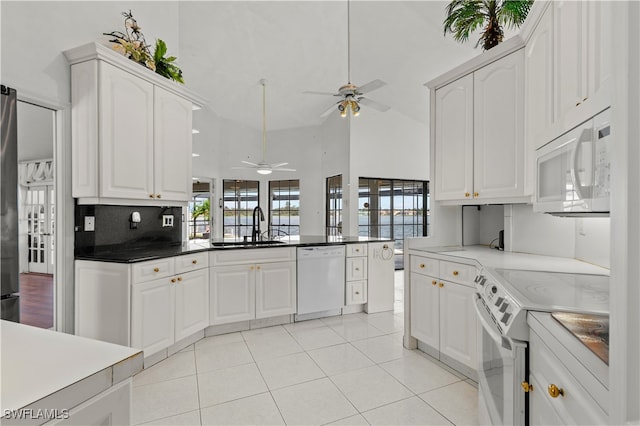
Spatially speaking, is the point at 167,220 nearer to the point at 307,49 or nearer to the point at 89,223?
the point at 89,223

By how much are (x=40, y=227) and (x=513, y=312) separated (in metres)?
3.75

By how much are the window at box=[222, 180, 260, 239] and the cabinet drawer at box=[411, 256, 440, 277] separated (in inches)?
205

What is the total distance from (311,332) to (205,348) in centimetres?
105

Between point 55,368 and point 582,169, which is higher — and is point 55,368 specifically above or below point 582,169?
below

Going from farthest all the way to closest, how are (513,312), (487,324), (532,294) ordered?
1. (487,324)
2. (532,294)
3. (513,312)

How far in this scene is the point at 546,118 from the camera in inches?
73.0

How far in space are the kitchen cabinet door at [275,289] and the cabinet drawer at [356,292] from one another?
27.8 inches

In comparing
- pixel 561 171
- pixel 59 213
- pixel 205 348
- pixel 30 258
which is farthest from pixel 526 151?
pixel 30 258

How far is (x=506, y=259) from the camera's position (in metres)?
2.31

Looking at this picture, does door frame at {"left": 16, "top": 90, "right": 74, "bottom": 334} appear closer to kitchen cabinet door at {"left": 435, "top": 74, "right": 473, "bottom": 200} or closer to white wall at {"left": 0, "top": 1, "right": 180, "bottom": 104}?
white wall at {"left": 0, "top": 1, "right": 180, "bottom": 104}

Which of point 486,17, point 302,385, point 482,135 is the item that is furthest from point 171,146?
point 486,17

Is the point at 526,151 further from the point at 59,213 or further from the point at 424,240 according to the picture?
the point at 59,213

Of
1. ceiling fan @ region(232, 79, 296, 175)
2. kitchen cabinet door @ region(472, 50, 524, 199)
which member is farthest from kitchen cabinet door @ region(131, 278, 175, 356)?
ceiling fan @ region(232, 79, 296, 175)

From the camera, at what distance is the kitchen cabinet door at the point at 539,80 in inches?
70.9
